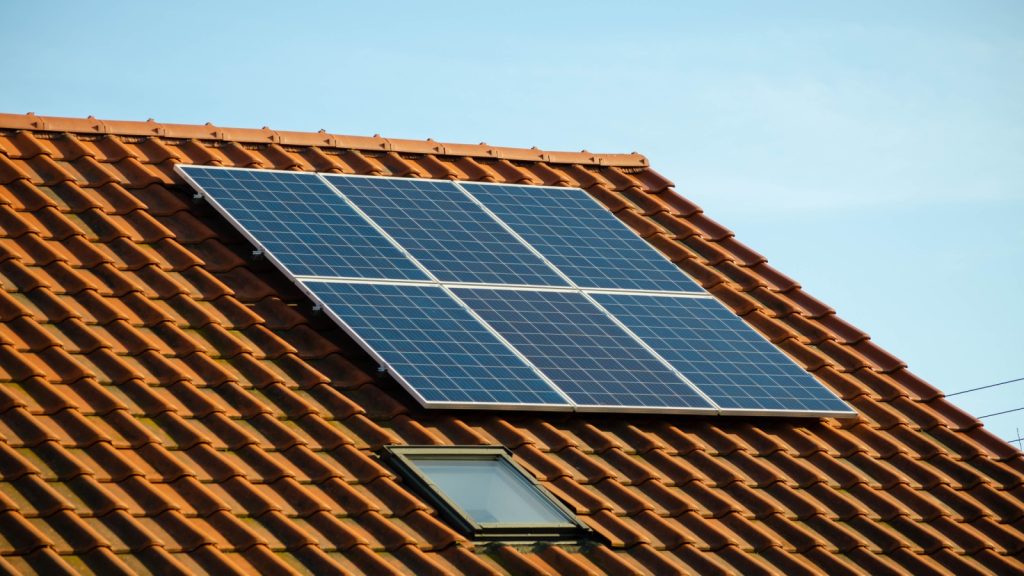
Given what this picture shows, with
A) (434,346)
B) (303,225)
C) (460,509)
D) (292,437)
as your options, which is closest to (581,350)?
(434,346)

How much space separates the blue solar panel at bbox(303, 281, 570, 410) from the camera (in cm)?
1389

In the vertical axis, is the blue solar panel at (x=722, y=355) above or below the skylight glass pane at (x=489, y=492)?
above

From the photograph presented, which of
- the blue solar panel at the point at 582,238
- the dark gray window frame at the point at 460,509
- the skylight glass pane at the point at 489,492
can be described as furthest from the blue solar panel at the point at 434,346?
the blue solar panel at the point at 582,238

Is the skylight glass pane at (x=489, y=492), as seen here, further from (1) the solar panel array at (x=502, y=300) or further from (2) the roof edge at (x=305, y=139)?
(2) the roof edge at (x=305, y=139)

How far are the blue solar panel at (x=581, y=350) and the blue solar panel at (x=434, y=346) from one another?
230 mm

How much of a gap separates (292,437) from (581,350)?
3031 mm

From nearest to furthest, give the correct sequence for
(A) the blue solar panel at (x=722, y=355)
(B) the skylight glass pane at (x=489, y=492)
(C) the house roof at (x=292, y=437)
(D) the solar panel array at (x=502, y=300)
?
(C) the house roof at (x=292, y=437) < (B) the skylight glass pane at (x=489, y=492) < (D) the solar panel array at (x=502, y=300) < (A) the blue solar panel at (x=722, y=355)

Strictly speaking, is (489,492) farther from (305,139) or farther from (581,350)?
(305,139)

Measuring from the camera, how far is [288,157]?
17.1 m

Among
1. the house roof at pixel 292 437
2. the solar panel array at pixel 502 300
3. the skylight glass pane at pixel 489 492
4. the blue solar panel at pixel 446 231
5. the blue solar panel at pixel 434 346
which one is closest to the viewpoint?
the house roof at pixel 292 437

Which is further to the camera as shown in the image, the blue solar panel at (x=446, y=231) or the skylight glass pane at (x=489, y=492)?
the blue solar panel at (x=446, y=231)

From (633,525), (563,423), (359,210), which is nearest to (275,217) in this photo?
(359,210)

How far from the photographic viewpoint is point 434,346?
14.3 meters

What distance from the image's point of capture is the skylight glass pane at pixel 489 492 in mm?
12891
